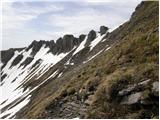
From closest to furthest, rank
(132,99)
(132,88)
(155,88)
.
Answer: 1. (155,88)
2. (132,99)
3. (132,88)

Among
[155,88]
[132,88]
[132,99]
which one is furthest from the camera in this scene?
[132,88]

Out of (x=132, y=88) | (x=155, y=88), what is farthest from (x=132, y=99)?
(x=155, y=88)

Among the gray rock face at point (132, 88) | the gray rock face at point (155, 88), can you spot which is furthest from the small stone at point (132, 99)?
the gray rock face at point (155, 88)

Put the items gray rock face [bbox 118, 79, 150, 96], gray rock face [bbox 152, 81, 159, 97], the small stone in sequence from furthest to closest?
1. gray rock face [bbox 118, 79, 150, 96]
2. the small stone
3. gray rock face [bbox 152, 81, 159, 97]

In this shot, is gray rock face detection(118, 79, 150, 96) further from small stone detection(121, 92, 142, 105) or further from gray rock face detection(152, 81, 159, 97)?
gray rock face detection(152, 81, 159, 97)

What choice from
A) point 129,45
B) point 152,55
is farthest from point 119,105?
point 129,45

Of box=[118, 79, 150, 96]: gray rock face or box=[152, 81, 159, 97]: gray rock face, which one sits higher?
box=[118, 79, 150, 96]: gray rock face

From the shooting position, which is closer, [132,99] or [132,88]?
[132,99]

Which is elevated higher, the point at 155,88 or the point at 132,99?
the point at 155,88

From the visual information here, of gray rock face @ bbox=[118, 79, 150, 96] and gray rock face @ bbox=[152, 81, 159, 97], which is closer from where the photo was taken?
gray rock face @ bbox=[152, 81, 159, 97]

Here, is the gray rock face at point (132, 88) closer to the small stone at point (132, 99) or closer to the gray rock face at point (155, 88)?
the small stone at point (132, 99)

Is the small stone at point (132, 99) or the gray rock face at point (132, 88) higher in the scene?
the gray rock face at point (132, 88)

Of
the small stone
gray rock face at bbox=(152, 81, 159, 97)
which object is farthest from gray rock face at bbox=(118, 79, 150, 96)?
gray rock face at bbox=(152, 81, 159, 97)

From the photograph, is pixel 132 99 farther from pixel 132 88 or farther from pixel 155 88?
pixel 155 88
